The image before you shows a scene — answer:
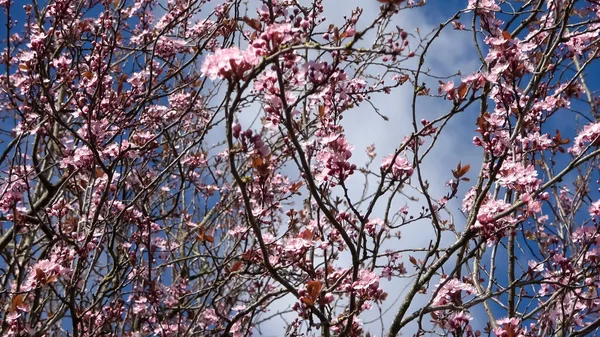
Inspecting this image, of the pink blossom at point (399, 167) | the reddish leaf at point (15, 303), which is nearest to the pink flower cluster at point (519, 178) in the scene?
the pink blossom at point (399, 167)

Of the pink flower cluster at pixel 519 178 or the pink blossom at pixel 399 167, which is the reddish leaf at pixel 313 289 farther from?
the pink flower cluster at pixel 519 178

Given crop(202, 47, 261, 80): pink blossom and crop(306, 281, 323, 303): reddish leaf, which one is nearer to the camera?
crop(202, 47, 261, 80): pink blossom

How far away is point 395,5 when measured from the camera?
67.4 inches

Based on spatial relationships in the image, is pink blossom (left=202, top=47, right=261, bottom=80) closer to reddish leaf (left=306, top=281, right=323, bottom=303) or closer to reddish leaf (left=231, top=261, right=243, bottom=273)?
reddish leaf (left=306, top=281, right=323, bottom=303)

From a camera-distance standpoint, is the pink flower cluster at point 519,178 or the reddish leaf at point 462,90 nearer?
the reddish leaf at point 462,90

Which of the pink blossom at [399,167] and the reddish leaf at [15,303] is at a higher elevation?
the pink blossom at [399,167]

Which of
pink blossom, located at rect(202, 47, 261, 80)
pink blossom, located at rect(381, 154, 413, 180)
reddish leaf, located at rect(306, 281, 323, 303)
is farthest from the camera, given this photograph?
pink blossom, located at rect(381, 154, 413, 180)

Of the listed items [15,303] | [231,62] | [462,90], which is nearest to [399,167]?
[462,90]

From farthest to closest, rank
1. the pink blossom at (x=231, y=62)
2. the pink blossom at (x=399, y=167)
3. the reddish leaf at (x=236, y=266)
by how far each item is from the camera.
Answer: the reddish leaf at (x=236, y=266) < the pink blossom at (x=399, y=167) < the pink blossom at (x=231, y=62)

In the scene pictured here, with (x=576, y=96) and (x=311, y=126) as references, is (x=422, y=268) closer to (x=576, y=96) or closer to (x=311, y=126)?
(x=576, y=96)

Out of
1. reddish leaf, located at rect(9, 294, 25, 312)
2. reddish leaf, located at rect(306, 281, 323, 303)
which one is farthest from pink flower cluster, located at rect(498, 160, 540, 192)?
reddish leaf, located at rect(9, 294, 25, 312)

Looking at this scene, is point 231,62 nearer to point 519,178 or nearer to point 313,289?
point 313,289

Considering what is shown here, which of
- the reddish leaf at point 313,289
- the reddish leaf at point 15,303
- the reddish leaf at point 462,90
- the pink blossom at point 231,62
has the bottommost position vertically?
the reddish leaf at point 313,289

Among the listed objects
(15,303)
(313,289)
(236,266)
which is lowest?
(313,289)
